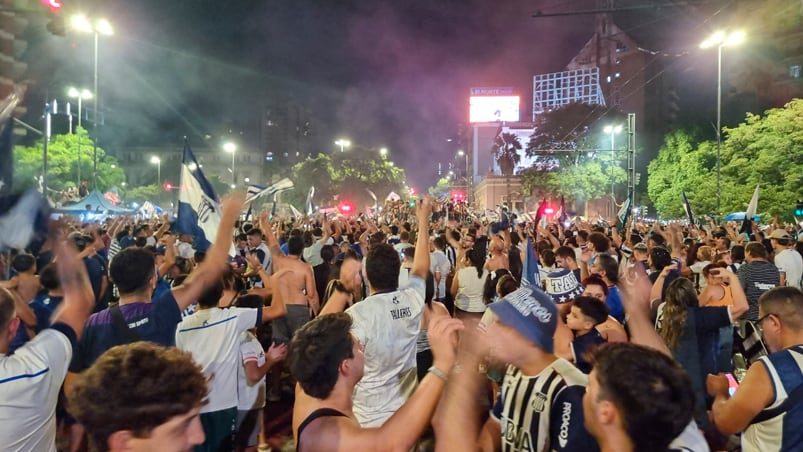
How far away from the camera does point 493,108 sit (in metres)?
113

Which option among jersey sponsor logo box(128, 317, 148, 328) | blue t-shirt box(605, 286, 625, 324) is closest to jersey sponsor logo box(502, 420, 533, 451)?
jersey sponsor logo box(128, 317, 148, 328)

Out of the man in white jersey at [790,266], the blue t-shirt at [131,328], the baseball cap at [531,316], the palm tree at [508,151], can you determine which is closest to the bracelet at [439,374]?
the baseball cap at [531,316]

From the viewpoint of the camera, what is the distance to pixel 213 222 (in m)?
6.79

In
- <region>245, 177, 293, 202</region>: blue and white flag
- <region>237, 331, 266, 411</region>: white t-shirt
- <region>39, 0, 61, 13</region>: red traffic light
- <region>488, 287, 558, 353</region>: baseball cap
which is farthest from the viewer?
<region>245, 177, 293, 202</region>: blue and white flag

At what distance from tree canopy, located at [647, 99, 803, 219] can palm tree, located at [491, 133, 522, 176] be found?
48.1 m

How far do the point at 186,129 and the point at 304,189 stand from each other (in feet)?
238

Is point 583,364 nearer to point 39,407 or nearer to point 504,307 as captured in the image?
point 504,307

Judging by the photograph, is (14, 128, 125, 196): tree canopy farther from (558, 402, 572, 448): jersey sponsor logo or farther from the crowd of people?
(558, 402, 572, 448): jersey sponsor logo

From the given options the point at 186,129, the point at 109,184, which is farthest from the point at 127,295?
the point at 186,129

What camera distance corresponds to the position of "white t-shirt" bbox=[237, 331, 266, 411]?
445 centimetres

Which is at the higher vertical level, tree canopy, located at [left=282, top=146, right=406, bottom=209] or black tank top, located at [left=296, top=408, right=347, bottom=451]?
tree canopy, located at [left=282, top=146, right=406, bottom=209]

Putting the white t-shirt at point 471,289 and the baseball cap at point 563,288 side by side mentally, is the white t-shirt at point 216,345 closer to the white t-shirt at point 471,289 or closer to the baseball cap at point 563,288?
the baseball cap at point 563,288

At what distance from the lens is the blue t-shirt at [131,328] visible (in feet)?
12.1

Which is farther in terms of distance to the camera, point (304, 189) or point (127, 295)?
point (304, 189)
